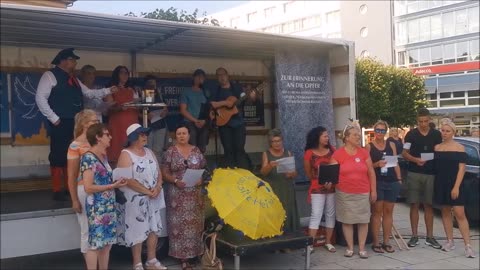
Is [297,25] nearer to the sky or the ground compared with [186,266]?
nearer to the sky

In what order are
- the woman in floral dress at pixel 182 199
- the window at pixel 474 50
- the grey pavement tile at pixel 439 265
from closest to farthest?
the woman in floral dress at pixel 182 199
the grey pavement tile at pixel 439 265
the window at pixel 474 50

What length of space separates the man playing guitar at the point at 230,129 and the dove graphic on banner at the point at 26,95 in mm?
2535

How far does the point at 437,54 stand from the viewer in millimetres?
42969

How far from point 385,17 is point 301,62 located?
4381cm

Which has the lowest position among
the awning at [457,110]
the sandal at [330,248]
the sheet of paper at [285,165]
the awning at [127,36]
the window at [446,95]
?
the sandal at [330,248]

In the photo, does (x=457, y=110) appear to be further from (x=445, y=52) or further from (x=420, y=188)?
(x=420, y=188)

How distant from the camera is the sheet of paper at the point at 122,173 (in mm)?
5117

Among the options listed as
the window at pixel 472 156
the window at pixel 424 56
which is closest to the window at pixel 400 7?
the window at pixel 424 56

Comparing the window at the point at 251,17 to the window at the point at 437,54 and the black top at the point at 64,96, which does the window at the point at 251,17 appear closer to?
the window at the point at 437,54

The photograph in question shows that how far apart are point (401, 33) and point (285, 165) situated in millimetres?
43875

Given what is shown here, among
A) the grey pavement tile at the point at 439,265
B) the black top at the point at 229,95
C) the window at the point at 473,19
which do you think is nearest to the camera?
the grey pavement tile at the point at 439,265

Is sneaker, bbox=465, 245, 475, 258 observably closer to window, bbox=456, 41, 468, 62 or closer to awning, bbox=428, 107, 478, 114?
awning, bbox=428, 107, 478, 114

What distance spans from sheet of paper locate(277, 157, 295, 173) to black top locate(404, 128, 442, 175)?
6.30 feet

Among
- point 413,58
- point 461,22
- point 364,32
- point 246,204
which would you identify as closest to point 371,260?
point 246,204
